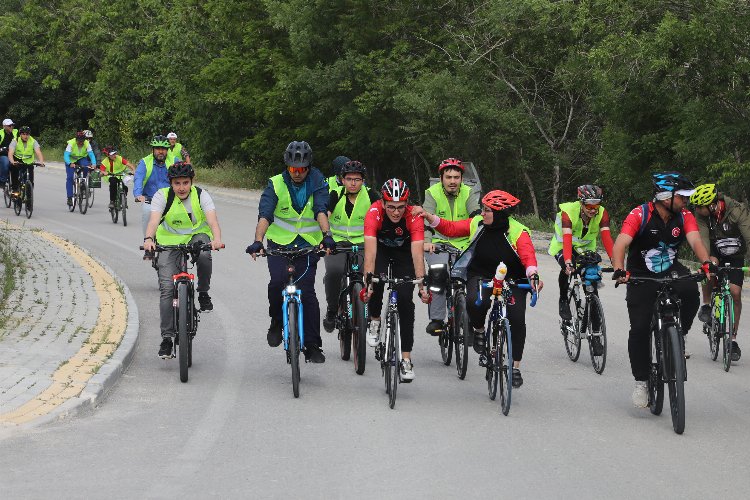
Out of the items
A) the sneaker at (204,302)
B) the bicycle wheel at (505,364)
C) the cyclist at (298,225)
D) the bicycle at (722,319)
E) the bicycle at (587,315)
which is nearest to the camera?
the bicycle wheel at (505,364)

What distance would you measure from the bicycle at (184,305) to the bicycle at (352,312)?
4.11 feet

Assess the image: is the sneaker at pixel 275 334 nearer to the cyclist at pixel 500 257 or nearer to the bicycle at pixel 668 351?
the cyclist at pixel 500 257

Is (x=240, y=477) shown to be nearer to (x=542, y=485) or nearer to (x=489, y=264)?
(x=542, y=485)

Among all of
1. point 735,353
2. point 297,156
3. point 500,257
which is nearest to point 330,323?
point 297,156

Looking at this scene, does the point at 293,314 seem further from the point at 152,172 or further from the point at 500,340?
the point at 152,172

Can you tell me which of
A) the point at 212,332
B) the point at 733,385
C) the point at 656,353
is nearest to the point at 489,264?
the point at 656,353

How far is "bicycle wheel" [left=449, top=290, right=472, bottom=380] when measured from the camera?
10953 millimetres

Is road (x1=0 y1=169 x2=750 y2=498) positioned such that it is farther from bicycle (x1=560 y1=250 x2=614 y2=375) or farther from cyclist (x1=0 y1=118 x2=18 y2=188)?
cyclist (x1=0 y1=118 x2=18 y2=188)

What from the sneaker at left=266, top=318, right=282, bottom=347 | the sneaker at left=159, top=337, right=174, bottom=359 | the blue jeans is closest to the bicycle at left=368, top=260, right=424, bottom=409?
the sneaker at left=266, top=318, right=282, bottom=347

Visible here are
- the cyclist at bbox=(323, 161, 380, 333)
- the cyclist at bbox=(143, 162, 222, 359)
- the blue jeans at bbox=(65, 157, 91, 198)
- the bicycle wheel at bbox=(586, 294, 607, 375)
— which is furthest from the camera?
the blue jeans at bbox=(65, 157, 91, 198)

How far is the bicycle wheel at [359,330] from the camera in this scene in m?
10.9

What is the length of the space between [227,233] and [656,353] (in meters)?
16.5

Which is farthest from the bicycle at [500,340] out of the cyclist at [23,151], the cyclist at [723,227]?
the cyclist at [23,151]

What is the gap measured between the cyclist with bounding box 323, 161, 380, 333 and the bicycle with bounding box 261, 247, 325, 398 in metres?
1.38
